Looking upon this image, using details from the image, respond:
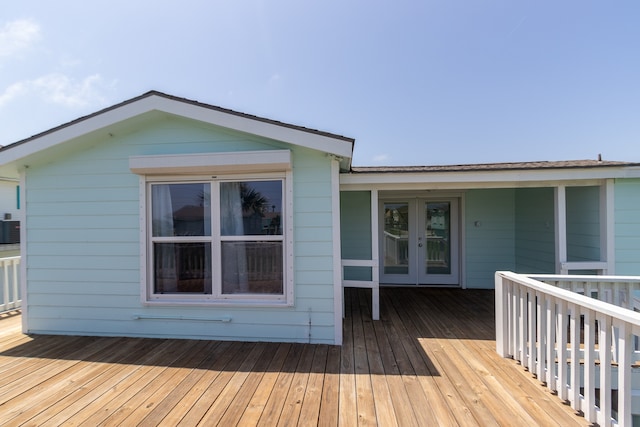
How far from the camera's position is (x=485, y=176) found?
13.1 feet

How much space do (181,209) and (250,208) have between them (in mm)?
923

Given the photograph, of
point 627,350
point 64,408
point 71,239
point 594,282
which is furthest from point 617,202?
point 71,239

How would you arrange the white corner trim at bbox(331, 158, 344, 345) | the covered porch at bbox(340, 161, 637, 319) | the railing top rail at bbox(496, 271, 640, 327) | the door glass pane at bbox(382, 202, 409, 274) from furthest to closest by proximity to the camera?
1. the door glass pane at bbox(382, 202, 409, 274)
2. the covered porch at bbox(340, 161, 637, 319)
3. the white corner trim at bbox(331, 158, 344, 345)
4. the railing top rail at bbox(496, 271, 640, 327)

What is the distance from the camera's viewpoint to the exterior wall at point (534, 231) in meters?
4.92

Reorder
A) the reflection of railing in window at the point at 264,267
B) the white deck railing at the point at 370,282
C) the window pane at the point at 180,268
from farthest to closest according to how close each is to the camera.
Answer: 1. the white deck railing at the point at 370,282
2. the window pane at the point at 180,268
3. the reflection of railing in window at the point at 264,267

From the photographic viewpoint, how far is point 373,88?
7.79m

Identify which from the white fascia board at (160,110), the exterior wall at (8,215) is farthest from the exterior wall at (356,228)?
the exterior wall at (8,215)

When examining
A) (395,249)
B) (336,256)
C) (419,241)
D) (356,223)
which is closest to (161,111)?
(336,256)

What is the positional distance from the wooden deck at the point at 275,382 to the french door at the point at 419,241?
2581 mm

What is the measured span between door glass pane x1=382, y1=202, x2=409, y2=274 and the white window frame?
11.9 ft

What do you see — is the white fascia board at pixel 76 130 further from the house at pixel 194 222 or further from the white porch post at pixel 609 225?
the white porch post at pixel 609 225

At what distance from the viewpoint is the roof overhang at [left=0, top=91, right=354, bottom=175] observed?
10.3 ft

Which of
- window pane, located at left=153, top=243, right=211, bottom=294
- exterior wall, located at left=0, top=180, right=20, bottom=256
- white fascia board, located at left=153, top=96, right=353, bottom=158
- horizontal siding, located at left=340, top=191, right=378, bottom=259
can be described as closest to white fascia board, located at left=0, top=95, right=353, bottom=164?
white fascia board, located at left=153, top=96, right=353, bottom=158

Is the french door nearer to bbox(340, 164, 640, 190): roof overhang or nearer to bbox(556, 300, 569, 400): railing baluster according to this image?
bbox(340, 164, 640, 190): roof overhang
